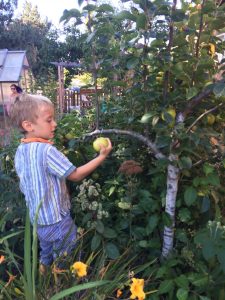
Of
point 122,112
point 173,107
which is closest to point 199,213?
point 173,107

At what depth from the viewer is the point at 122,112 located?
2244 millimetres

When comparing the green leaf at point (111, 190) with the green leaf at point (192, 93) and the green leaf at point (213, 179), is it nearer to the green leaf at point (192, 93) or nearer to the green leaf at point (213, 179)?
the green leaf at point (213, 179)

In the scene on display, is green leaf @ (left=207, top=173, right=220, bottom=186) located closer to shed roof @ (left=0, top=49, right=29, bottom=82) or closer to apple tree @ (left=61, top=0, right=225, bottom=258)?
apple tree @ (left=61, top=0, right=225, bottom=258)

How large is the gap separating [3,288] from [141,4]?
1245 mm

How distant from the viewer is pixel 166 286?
65.9 inches

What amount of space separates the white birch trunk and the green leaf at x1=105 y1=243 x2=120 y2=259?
10.1 inches

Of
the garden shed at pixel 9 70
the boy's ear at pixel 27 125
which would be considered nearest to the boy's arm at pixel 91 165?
the boy's ear at pixel 27 125

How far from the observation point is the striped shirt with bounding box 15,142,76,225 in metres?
1.80

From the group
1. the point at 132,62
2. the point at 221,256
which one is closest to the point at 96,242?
the point at 221,256

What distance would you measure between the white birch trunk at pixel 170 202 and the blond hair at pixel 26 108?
684mm

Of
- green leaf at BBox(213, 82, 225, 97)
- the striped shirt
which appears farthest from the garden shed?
green leaf at BBox(213, 82, 225, 97)

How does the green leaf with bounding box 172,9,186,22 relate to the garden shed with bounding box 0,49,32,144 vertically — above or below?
above

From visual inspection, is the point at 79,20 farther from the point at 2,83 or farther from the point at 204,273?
the point at 2,83

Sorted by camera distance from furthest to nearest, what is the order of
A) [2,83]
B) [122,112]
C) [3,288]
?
[2,83] → [122,112] → [3,288]
